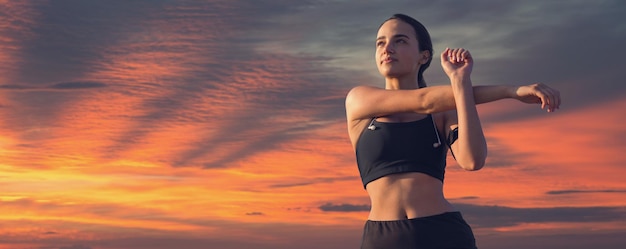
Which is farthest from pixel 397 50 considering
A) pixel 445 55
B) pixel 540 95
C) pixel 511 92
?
pixel 540 95

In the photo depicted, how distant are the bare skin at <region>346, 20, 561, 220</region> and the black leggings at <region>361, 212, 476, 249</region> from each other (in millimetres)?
81

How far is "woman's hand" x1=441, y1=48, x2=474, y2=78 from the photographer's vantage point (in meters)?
10.2

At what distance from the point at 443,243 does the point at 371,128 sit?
1.41 meters

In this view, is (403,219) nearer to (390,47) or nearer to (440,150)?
(440,150)

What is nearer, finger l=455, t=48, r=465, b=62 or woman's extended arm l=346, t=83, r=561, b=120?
woman's extended arm l=346, t=83, r=561, b=120

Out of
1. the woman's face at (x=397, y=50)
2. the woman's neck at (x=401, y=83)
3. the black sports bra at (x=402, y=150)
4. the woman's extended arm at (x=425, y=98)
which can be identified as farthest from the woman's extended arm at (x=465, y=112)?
the woman's neck at (x=401, y=83)

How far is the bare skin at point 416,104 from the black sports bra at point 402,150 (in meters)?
0.08

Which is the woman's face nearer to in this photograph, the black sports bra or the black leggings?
the black sports bra

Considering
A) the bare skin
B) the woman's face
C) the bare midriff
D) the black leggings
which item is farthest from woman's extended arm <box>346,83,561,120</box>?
the black leggings

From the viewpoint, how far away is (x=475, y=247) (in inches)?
423

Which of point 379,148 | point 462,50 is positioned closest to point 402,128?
point 379,148

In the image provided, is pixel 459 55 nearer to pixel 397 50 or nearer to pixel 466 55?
pixel 466 55

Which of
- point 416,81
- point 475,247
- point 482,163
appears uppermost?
point 416,81

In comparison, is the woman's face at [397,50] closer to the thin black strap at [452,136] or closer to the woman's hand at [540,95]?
the thin black strap at [452,136]
